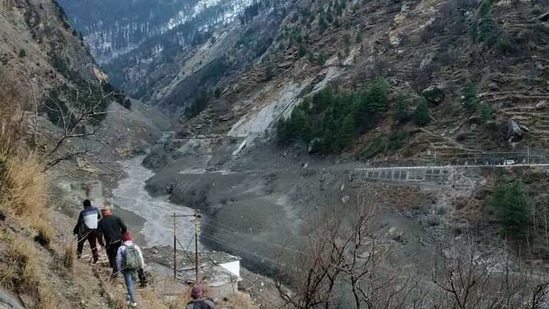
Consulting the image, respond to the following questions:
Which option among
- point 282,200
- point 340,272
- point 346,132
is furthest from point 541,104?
point 340,272

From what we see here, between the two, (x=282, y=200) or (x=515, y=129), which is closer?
(x=515, y=129)

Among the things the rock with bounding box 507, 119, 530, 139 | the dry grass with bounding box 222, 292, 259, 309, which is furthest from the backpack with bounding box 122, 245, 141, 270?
the rock with bounding box 507, 119, 530, 139

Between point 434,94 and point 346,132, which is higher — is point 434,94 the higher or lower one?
the higher one

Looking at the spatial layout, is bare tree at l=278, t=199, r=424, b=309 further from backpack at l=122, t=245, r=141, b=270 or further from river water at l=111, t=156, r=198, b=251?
river water at l=111, t=156, r=198, b=251

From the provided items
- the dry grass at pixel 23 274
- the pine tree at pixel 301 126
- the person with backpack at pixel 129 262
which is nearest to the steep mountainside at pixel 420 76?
the pine tree at pixel 301 126

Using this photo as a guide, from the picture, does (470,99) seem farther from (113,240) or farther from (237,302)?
(113,240)

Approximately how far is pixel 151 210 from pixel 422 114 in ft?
90.9

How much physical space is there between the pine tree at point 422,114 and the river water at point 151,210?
21.7 meters

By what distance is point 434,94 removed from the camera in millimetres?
50719

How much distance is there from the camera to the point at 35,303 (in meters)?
6.14


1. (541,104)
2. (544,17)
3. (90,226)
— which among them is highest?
(544,17)

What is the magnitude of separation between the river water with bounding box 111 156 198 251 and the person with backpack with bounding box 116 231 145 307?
25.8m

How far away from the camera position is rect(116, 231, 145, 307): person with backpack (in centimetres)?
907

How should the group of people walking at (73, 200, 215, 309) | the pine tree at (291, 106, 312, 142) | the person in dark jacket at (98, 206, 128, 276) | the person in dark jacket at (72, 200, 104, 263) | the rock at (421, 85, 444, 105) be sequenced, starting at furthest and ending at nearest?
the pine tree at (291, 106, 312, 142), the rock at (421, 85, 444, 105), the person in dark jacket at (72, 200, 104, 263), the person in dark jacket at (98, 206, 128, 276), the group of people walking at (73, 200, 215, 309)
